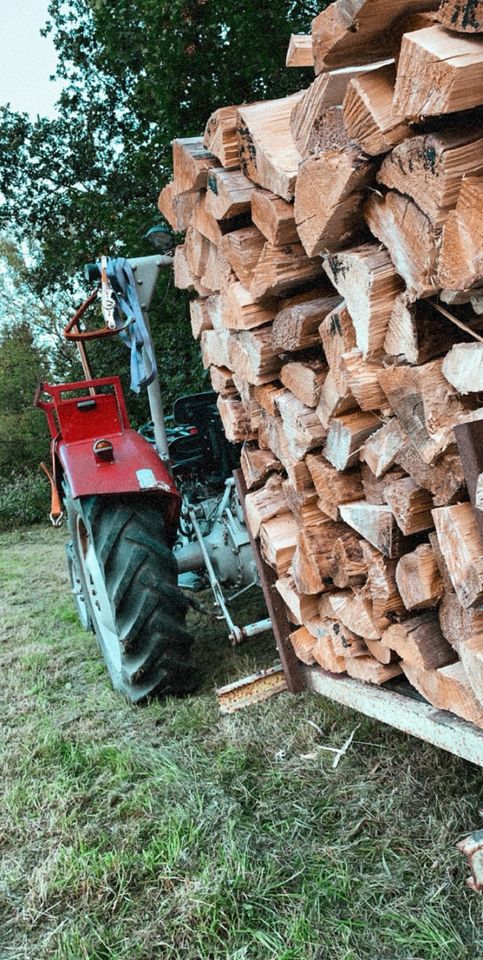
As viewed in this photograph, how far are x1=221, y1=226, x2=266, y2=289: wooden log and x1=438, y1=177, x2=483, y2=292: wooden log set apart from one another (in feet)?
2.77

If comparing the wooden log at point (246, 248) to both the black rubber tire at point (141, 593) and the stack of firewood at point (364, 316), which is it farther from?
the black rubber tire at point (141, 593)

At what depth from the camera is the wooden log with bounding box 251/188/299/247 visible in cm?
193

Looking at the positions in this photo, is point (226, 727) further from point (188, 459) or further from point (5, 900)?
point (188, 459)

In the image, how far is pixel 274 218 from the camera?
1.95m

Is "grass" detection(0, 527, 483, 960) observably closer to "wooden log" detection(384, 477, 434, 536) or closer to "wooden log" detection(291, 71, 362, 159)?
"wooden log" detection(384, 477, 434, 536)

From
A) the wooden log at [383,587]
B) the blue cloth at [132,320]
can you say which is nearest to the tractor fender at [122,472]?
the blue cloth at [132,320]

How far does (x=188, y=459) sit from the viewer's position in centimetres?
438

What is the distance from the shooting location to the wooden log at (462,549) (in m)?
1.50

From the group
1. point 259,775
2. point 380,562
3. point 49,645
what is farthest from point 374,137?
point 49,645

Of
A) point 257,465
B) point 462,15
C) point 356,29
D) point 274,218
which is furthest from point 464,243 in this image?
point 257,465

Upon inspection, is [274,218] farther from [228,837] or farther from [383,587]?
[228,837]

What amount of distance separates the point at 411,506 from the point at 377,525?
18cm

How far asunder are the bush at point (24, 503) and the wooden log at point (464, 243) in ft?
36.2

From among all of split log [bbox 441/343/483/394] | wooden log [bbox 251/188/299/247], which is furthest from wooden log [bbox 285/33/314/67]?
split log [bbox 441/343/483/394]
